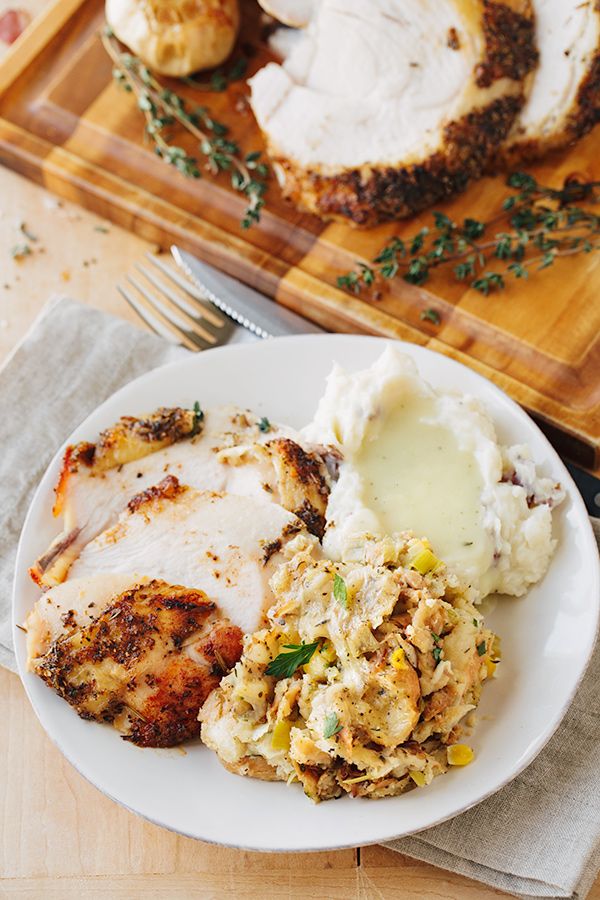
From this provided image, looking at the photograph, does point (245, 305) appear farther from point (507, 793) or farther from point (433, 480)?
point (507, 793)

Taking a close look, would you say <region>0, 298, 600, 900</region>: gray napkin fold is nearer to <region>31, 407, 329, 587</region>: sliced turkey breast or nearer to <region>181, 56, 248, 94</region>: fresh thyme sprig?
<region>31, 407, 329, 587</region>: sliced turkey breast

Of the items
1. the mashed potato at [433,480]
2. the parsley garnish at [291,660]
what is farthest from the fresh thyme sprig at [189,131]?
the parsley garnish at [291,660]

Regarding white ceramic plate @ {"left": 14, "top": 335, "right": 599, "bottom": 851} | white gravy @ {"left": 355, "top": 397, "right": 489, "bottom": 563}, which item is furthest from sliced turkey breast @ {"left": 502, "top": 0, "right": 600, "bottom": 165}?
white gravy @ {"left": 355, "top": 397, "right": 489, "bottom": 563}

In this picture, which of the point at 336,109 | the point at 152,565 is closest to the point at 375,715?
the point at 152,565

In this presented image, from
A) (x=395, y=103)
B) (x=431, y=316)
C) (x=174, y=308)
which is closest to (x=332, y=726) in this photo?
(x=431, y=316)

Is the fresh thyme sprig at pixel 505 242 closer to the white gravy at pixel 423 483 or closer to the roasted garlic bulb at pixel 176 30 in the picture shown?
the white gravy at pixel 423 483
